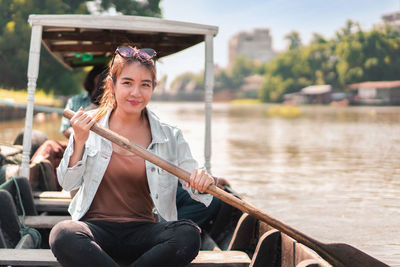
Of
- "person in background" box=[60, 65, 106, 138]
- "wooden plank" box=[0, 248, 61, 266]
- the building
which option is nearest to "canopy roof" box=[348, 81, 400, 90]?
the building

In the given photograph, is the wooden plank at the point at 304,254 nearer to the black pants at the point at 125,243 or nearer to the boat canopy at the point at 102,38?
the black pants at the point at 125,243

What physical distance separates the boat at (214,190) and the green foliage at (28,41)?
794 inches

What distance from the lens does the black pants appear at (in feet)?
6.14

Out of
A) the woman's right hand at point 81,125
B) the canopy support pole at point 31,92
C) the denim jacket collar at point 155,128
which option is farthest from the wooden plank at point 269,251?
the canopy support pole at point 31,92

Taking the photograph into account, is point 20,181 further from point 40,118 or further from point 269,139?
point 40,118

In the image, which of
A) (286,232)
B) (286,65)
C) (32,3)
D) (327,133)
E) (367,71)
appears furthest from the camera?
(286,65)

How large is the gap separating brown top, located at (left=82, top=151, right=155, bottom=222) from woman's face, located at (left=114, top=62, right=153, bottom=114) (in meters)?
0.24

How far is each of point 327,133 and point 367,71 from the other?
160 feet

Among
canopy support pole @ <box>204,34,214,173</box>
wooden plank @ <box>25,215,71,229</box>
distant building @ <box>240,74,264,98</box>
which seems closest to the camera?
wooden plank @ <box>25,215,71,229</box>

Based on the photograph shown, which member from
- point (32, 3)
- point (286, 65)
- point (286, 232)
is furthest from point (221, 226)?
point (286, 65)

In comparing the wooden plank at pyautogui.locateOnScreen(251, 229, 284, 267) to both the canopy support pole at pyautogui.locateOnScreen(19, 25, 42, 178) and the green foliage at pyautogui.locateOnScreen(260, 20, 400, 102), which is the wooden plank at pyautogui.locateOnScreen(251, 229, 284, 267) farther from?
the green foliage at pyautogui.locateOnScreen(260, 20, 400, 102)

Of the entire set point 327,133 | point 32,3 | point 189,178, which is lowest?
point 327,133

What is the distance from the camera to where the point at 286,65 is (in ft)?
277

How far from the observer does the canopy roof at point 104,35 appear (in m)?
3.72
